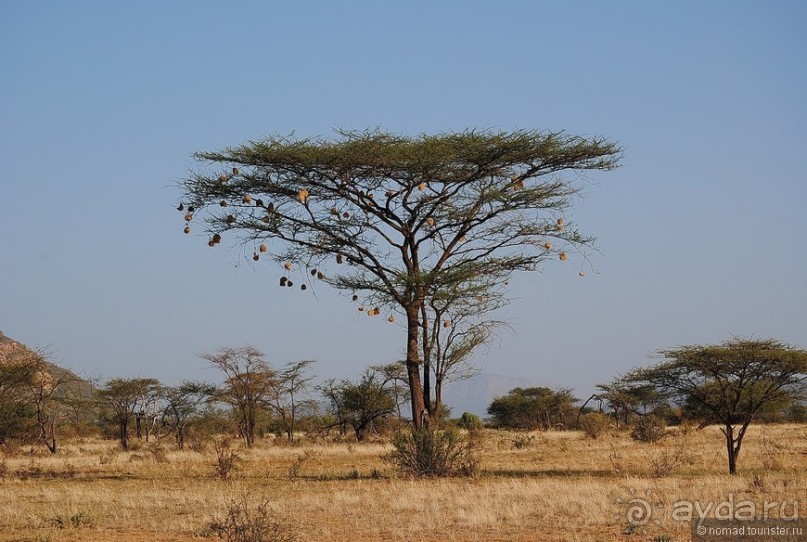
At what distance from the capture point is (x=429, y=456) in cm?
2062

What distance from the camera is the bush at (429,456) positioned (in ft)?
67.6

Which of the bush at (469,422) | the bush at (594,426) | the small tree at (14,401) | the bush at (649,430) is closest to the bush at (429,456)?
the bush at (649,430)

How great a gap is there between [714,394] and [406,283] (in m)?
7.65

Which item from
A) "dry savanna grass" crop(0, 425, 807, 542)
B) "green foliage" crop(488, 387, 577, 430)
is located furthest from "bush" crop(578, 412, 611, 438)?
"green foliage" crop(488, 387, 577, 430)

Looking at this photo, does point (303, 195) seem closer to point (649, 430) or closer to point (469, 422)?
point (649, 430)

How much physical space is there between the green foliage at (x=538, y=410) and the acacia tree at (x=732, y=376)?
33.9 metres

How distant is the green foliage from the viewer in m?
56.3

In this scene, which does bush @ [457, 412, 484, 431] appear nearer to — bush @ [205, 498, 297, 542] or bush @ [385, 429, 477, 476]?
bush @ [385, 429, 477, 476]

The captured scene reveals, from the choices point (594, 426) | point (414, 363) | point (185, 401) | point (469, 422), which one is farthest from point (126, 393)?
point (414, 363)

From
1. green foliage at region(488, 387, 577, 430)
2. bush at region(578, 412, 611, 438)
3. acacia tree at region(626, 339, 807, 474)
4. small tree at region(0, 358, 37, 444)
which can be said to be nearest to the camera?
acacia tree at region(626, 339, 807, 474)

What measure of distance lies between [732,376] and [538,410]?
36575 millimetres

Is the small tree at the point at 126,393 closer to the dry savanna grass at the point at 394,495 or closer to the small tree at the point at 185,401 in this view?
the small tree at the point at 185,401

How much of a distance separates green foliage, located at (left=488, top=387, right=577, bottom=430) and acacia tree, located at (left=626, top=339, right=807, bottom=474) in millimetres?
33925

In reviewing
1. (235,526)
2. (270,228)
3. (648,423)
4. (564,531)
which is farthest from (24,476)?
(648,423)
